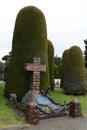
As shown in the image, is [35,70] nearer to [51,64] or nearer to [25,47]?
[25,47]

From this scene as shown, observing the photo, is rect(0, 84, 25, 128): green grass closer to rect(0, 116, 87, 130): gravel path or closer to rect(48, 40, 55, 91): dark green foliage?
rect(0, 116, 87, 130): gravel path

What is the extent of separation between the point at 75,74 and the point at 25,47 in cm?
522

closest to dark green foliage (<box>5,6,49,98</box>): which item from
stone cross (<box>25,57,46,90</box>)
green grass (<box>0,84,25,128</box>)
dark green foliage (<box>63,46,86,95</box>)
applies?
stone cross (<box>25,57,46,90</box>)

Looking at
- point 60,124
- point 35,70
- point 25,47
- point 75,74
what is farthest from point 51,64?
point 60,124

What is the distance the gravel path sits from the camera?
395 inches

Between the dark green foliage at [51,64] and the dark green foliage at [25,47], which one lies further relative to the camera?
the dark green foliage at [51,64]

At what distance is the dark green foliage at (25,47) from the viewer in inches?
543

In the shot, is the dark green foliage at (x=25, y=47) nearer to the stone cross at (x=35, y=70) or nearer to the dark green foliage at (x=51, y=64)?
the stone cross at (x=35, y=70)

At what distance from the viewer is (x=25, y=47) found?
1406 centimetres

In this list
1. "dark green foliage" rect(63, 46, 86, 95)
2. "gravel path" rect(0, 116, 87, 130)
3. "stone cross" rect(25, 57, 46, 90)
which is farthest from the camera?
"dark green foliage" rect(63, 46, 86, 95)

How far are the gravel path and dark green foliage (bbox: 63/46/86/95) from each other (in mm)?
5728

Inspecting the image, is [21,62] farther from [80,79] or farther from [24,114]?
[80,79]

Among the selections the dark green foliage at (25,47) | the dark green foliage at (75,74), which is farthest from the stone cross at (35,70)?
the dark green foliage at (75,74)

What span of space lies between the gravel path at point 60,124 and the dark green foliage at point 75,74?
5728 mm
